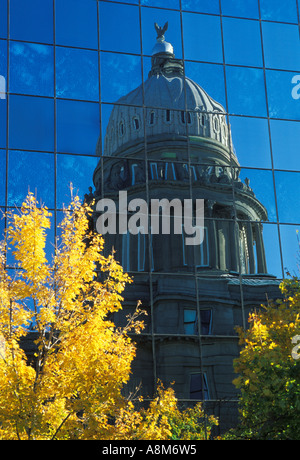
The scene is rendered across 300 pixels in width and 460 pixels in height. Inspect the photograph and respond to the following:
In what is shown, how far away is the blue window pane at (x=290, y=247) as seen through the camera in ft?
99.5

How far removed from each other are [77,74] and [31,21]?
272 centimetres

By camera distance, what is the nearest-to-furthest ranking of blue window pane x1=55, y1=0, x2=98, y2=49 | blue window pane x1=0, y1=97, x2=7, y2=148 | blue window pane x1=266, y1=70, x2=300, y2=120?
blue window pane x1=0, y1=97, x2=7, y2=148
blue window pane x1=55, y1=0, x2=98, y2=49
blue window pane x1=266, y1=70, x2=300, y2=120

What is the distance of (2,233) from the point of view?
2761 cm

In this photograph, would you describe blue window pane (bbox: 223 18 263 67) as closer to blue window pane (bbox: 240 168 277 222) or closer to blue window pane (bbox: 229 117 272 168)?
blue window pane (bbox: 229 117 272 168)

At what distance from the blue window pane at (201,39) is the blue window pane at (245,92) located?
3.00 feet

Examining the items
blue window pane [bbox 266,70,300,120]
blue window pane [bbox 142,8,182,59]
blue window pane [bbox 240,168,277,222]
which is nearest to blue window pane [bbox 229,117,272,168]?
blue window pane [bbox 240,168,277,222]

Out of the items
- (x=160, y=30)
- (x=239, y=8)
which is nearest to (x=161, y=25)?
(x=160, y=30)

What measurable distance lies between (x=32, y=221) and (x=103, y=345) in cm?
388

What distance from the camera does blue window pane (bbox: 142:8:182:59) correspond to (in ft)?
104

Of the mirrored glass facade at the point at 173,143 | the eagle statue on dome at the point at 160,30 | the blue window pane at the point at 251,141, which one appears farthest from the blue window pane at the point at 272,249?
the eagle statue on dome at the point at 160,30

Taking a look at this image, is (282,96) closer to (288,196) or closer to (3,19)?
(288,196)

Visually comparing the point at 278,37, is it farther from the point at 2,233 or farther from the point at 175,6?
the point at 2,233

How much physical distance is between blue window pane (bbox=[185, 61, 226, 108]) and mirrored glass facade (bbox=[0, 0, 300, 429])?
0.15 feet
